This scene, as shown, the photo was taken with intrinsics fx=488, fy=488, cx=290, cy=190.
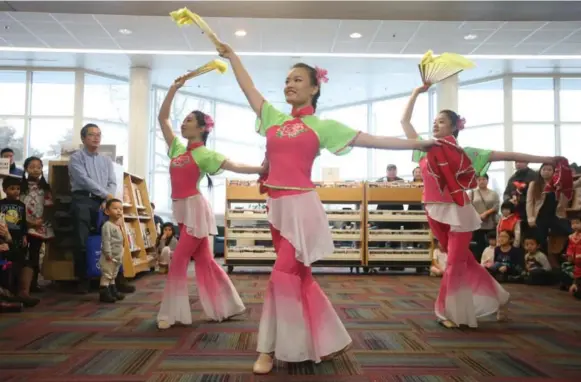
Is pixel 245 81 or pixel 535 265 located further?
pixel 535 265

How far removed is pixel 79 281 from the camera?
4.93m

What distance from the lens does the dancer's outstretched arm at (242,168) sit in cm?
257

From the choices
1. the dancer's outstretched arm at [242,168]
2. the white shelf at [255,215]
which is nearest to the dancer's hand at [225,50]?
the dancer's outstretched arm at [242,168]

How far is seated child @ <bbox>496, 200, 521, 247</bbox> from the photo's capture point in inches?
248

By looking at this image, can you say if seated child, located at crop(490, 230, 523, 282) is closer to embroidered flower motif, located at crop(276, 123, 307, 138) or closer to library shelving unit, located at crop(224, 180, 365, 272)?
library shelving unit, located at crop(224, 180, 365, 272)

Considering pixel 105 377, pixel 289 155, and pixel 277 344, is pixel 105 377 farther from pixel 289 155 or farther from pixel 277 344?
pixel 289 155

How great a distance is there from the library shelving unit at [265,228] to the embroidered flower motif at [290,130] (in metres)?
4.55

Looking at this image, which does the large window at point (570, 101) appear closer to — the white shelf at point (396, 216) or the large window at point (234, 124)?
the white shelf at point (396, 216)

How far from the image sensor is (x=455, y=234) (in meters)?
3.22

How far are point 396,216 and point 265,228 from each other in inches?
75.1

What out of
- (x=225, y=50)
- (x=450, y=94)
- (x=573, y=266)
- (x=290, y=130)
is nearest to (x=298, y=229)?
(x=290, y=130)

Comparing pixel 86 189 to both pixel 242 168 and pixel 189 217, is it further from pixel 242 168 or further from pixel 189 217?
pixel 242 168

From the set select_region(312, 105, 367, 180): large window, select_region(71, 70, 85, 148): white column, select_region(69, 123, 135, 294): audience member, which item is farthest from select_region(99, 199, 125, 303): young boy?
select_region(312, 105, 367, 180): large window

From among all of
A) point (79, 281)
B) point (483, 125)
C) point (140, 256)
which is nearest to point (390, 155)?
point (483, 125)
